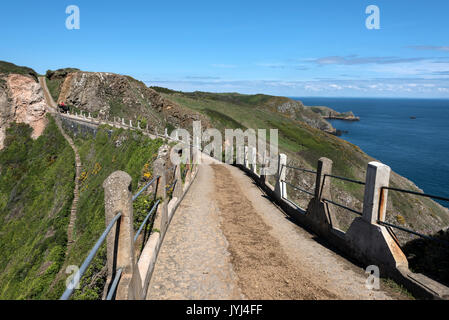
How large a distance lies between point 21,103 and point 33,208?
22.5 meters

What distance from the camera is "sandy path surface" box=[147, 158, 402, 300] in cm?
512

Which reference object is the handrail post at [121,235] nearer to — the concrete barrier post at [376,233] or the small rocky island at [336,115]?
the concrete barrier post at [376,233]

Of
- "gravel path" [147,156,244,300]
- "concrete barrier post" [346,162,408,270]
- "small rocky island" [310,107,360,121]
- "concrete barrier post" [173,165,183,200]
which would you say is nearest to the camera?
"gravel path" [147,156,244,300]

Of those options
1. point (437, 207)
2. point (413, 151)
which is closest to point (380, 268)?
point (437, 207)

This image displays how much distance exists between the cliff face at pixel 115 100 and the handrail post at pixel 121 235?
44336 mm

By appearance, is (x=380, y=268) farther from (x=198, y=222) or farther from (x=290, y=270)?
(x=198, y=222)

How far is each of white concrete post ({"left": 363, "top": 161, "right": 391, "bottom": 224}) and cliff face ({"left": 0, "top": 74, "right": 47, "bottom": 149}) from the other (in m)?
48.3

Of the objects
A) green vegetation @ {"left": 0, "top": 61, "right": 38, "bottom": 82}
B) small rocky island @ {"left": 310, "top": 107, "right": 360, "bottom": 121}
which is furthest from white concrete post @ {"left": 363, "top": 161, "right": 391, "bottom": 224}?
small rocky island @ {"left": 310, "top": 107, "right": 360, "bottom": 121}

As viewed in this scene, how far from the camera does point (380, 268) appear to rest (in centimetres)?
579

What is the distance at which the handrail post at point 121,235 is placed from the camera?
3799mm

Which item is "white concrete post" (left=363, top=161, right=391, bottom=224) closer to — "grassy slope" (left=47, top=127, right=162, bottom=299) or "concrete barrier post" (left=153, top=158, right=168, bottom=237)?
"concrete barrier post" (left=153, top=158, right=168, bottom=237)

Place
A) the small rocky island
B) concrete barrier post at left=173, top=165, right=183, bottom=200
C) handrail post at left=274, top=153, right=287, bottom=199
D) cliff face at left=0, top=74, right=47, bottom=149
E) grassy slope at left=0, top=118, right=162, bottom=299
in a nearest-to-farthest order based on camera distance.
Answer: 1. concrete barrier post at left=173, top=165, right=183, bottom=200
2. handrail post at left=274, top=153, right=287, bottom=199
3. grassy slope at left=0, top=118, right=162, bottom=299
4. cliff face at left=0, top=74, right=47, bottom=149
5. the small rocky island

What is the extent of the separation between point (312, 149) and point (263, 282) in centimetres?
4421
